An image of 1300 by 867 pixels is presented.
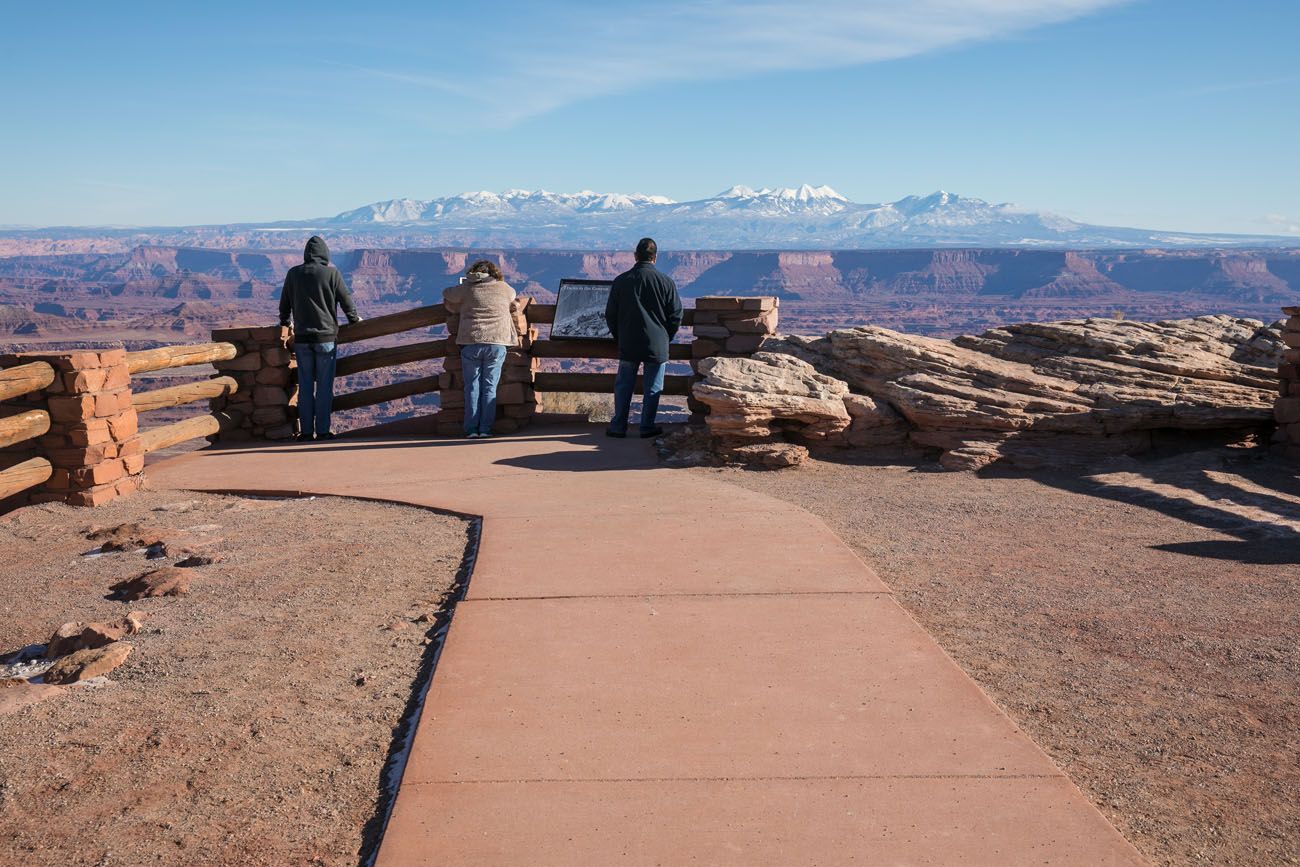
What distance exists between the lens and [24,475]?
285 inches

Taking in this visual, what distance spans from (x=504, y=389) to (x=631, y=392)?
143 centimetres

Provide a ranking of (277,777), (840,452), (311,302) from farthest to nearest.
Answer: (311,302), (840,452), (277,777)

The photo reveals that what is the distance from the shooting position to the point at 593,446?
9.61 metres

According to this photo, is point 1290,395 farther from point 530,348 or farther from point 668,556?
point 530,348

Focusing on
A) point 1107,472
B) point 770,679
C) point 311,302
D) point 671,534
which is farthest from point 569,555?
point 311,302

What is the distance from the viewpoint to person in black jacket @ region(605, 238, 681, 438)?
33.2ft

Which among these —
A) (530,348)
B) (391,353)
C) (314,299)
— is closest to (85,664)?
(314,299)

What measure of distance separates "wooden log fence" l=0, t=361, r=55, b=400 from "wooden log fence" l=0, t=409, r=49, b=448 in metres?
0.15

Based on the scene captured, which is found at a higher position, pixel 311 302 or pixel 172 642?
pixel 311 302

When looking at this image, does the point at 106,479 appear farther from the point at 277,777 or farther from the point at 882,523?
the point at 882,523

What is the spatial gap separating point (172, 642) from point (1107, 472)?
23.3ft

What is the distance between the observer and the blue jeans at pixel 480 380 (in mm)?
10289

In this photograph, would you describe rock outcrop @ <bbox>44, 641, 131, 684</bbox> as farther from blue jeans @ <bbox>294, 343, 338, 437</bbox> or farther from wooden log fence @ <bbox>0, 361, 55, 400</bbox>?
blue jeans @ <bbox>294, 343, 338, 437</bbox>

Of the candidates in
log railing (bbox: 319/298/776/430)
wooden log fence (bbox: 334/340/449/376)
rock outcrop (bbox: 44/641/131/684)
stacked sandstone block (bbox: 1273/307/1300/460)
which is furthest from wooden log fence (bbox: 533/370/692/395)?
rock outcrop (bbox: 44/641/131/684)
